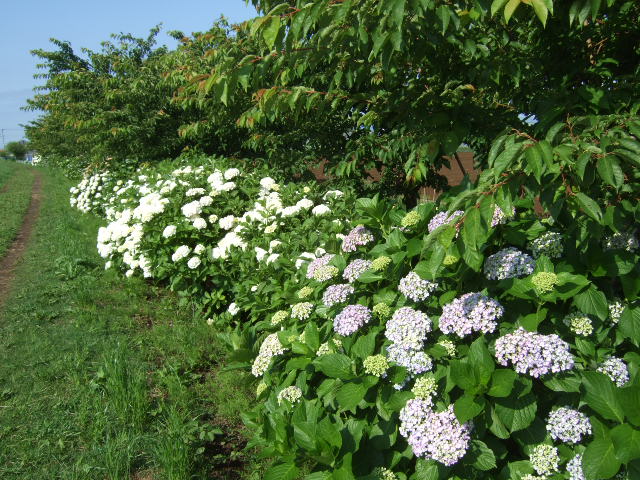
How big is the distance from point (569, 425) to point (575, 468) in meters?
0.15

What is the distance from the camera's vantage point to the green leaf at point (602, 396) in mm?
1675

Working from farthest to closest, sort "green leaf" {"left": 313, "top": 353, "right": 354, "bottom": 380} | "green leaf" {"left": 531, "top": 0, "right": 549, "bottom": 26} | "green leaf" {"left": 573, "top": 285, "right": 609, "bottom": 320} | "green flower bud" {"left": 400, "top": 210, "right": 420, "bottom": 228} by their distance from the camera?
1. "green flower bud" {"left": 400, "top": 210, "right": 420, "bottom": 228}
2. "green leaf" {"left": 313, "top": 353, "right": 354, "bottom": 380}
3. "green leaf" {"left": 573, "top": 285, "right": 609, "bottom": 320}
4. "green leaf" {"left": 531, "top": 0, "right": 549, "bottom": 26}

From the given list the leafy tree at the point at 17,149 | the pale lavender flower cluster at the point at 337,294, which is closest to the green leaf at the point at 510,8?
the pale lavender flower cluster at the point at 337,294

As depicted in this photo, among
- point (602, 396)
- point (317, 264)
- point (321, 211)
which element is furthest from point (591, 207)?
point (321, 211)

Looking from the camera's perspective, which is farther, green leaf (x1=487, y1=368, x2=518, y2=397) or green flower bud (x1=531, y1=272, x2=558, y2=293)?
green flower bud (x1=531, y1=272, x2=558, y2=293)

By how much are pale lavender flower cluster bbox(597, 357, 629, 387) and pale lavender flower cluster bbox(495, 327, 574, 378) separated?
23cm

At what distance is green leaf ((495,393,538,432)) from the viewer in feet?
5.77

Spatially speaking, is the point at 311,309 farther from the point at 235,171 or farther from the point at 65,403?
the point at 235,171

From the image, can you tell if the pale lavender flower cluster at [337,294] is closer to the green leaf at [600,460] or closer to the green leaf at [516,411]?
the green leaf at [516,411]

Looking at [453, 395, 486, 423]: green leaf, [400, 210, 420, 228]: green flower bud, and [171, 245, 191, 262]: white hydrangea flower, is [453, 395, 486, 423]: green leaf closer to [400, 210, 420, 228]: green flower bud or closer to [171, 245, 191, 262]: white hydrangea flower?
[400, 210, 420, 228]: green flower bud

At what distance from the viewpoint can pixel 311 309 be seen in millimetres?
2695

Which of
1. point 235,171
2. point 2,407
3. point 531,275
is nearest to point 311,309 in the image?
point 531,275

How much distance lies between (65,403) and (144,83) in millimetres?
7962

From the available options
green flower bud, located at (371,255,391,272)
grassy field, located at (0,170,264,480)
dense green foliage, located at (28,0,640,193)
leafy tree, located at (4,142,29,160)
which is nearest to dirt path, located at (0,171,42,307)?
grassy field, located at (0,170,264,480)
